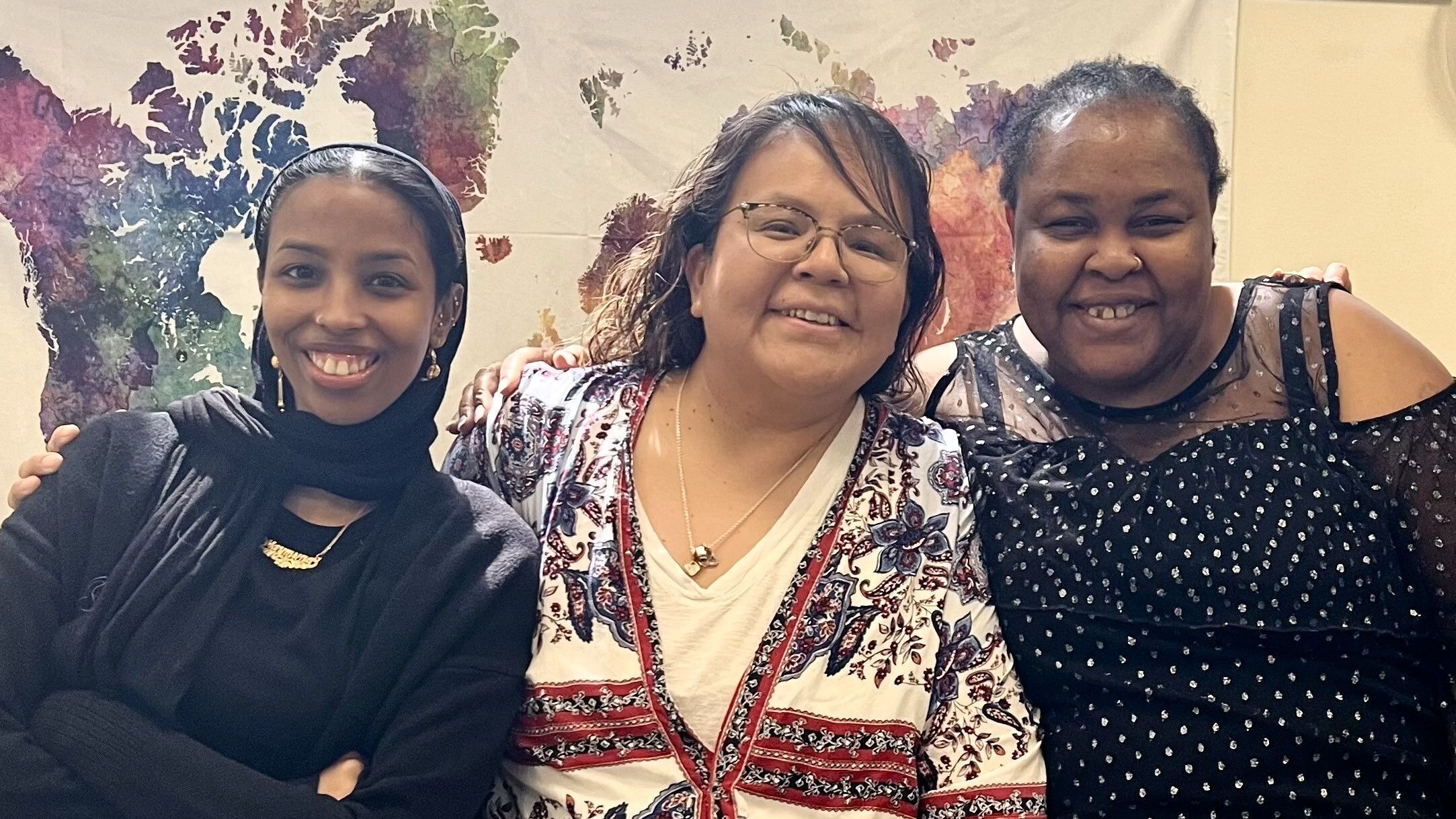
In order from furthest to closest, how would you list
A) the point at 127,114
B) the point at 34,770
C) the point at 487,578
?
the point at 127,114, the point at 487,578, the point at 34,770

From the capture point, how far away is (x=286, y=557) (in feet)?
4.52

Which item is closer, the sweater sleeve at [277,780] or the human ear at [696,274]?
the sweater sleeve at [277,780]

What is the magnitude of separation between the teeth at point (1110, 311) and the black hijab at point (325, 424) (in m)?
0.88

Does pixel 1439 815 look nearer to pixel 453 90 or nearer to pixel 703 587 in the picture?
pixel 703 587

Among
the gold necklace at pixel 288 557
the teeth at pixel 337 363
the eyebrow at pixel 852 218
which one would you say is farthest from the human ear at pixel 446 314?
the eyebrow at pixel 852 218

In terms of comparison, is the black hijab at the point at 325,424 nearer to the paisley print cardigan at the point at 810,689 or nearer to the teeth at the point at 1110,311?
the paisley print cardigan at the point at 810,689

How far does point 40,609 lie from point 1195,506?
4.62ft

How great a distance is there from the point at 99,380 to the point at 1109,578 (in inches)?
74.3

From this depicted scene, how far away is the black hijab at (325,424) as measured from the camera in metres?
1.42

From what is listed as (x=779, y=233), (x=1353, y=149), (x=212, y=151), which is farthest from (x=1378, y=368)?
(x=212, y=151)

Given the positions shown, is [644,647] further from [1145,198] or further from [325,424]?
[1145,198]

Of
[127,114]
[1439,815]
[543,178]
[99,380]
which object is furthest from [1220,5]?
[99,380]

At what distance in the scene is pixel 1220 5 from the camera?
239 centimetres

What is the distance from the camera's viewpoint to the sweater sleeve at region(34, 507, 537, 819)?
1244mm
